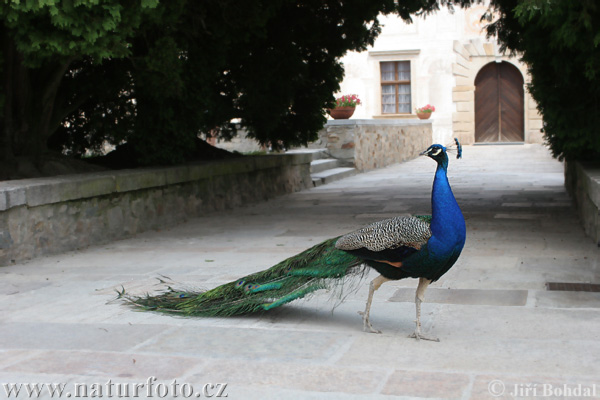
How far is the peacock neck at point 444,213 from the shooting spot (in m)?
4.07

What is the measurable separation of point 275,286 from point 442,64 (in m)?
24.4

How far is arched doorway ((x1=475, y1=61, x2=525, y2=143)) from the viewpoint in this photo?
2756 cm

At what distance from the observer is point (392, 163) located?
74.3 ft

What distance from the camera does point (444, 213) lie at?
4.10 m

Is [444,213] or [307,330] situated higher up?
[444,213]

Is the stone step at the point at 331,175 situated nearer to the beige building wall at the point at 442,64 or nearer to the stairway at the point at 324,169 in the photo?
the stairway at the point at 324,169

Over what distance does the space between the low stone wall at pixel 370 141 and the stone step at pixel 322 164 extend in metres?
0.34

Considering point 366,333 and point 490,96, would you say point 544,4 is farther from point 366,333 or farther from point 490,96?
point 490,96

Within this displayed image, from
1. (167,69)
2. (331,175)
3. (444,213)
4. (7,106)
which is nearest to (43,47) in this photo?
(7,106)

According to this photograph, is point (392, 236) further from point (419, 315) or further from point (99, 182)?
point (99, 182)

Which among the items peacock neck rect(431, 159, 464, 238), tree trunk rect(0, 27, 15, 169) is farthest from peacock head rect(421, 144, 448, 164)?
tree trunk rect(0, 27, 15, 169)

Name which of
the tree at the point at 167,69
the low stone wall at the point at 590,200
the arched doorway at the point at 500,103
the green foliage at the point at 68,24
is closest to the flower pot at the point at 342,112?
the tree at the point at 167,69

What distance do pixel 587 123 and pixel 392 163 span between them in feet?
47.2

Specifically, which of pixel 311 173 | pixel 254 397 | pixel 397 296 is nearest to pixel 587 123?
pixel 397 296
